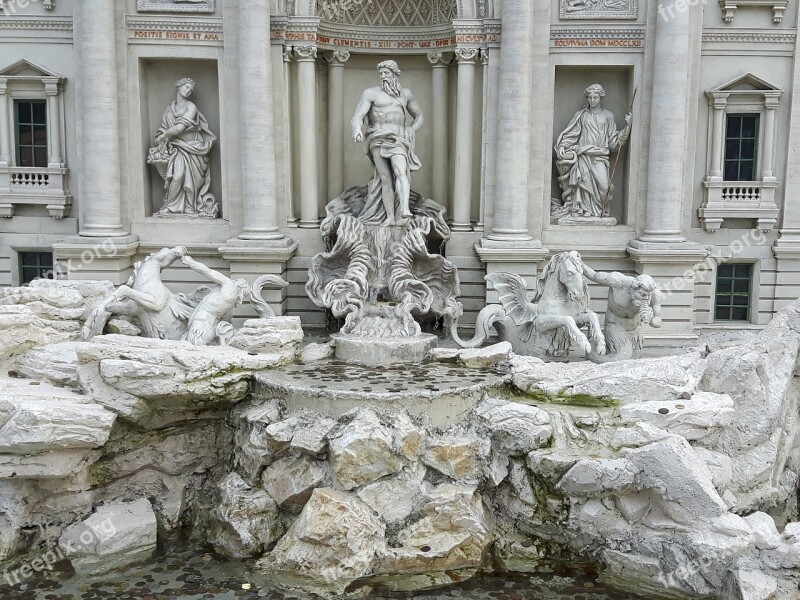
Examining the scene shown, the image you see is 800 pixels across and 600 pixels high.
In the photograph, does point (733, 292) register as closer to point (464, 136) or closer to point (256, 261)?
point (464, 136)

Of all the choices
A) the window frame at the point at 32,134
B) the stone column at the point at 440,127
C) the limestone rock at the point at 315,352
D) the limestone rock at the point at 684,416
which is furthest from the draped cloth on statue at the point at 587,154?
the window frame at the point at 32,134

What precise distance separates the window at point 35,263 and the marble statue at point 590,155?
408 inches

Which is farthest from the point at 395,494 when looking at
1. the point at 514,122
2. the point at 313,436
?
the point at 514,122

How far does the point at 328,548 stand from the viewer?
10305 millimetres

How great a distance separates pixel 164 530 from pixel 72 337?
3.44 meters

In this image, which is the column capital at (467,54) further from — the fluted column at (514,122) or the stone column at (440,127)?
the stone column at (440,127)

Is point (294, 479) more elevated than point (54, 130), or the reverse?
point (54, 130)

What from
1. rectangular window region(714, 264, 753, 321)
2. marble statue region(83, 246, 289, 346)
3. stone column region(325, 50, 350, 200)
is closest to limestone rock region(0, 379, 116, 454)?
marble statue region(83, 246, 289, 346)

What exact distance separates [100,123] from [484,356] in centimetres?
845

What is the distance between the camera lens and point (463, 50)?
15.8 metres

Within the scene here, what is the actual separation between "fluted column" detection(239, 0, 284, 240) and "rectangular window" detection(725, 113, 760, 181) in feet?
28.9

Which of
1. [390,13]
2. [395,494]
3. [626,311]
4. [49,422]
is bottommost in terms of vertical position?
[395,494]

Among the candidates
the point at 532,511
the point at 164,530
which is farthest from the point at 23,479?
the point at 532,511

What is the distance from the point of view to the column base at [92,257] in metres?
15.8
